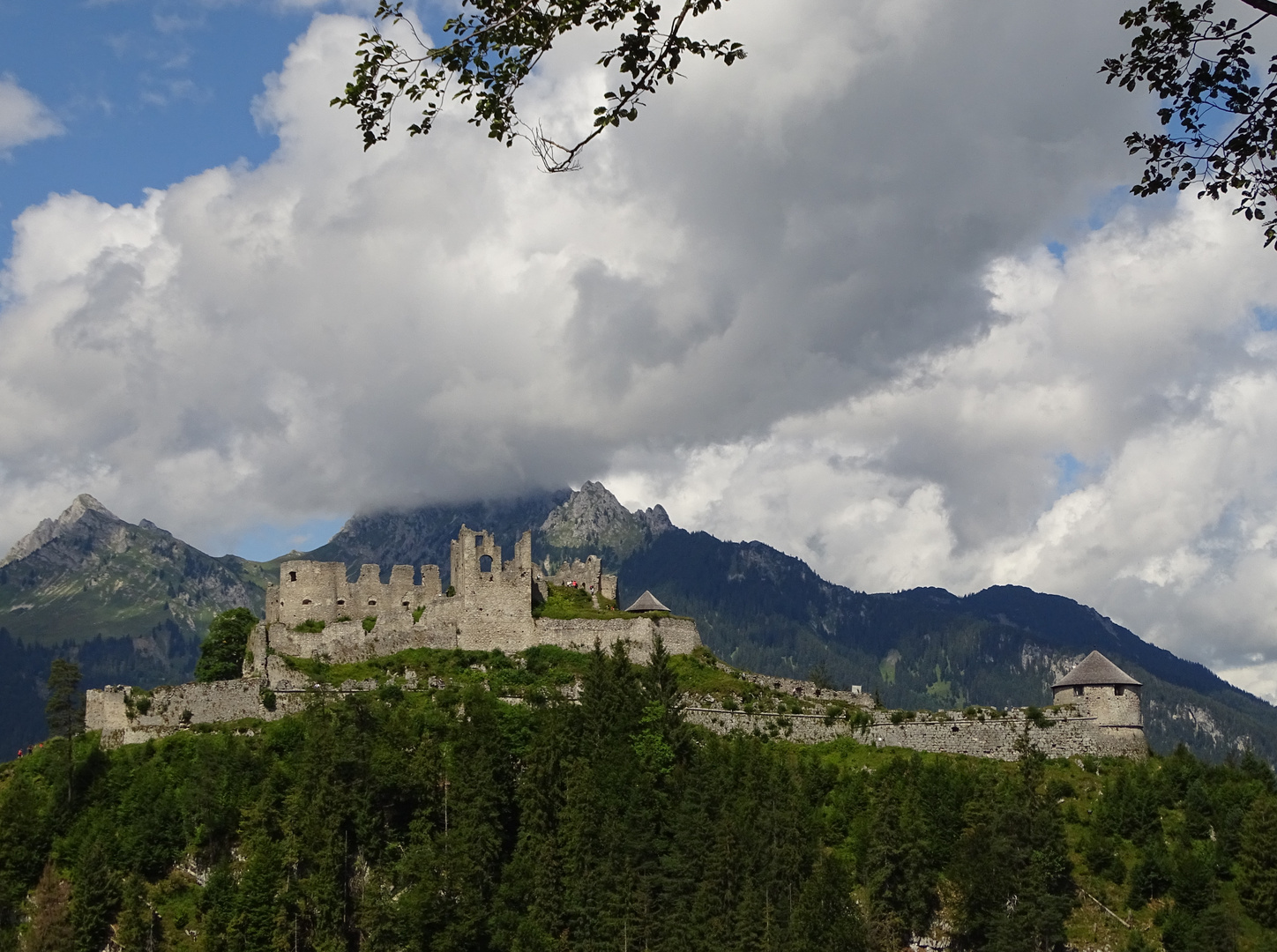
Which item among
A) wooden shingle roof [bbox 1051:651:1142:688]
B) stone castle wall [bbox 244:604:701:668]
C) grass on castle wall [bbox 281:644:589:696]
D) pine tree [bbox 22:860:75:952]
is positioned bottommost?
pine tree [bbox 22:860:75:952]

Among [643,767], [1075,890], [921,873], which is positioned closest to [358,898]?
[643,767]

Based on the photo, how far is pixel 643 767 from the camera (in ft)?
262

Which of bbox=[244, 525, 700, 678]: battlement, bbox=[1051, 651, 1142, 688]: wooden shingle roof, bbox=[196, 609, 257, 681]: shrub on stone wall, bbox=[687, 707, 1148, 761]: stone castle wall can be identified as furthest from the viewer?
bbox=[196, 609, 257, 681]: shrub on stone wall

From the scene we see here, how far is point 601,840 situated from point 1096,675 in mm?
32239

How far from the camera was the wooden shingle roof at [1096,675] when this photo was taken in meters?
84.4

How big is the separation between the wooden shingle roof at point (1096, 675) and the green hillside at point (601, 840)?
16.4 feet

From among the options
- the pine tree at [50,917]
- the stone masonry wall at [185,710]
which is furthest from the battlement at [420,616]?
the pine tree at [50,917]

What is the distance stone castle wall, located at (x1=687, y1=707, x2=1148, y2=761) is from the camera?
83.8 m

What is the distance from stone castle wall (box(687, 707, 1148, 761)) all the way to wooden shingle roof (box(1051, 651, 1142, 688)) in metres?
2.30

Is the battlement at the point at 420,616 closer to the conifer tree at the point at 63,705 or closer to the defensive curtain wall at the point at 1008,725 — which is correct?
the conifer tree at the point at 63,705

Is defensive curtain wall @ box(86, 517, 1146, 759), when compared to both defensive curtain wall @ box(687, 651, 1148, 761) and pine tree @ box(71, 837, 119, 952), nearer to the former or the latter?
defensive curtain wall @ box(687, 651, 1148, 761)

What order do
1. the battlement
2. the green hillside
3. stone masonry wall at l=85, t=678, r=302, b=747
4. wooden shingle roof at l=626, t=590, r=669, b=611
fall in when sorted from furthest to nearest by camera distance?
wooden shingle roof at l=626, t=590, r=669, b=611 → the battlement → stone masonry wall at l=85, t=678, r=302, b=747 → the green hillside

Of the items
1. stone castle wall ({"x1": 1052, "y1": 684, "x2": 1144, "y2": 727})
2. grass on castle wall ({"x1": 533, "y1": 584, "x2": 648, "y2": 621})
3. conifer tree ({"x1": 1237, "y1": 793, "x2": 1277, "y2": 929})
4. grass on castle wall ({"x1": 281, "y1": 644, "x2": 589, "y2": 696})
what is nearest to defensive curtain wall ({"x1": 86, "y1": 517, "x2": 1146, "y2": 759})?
stone castle wall ({"x1": 1052, "y1": 684, "x2": 1144, "y2": 727})

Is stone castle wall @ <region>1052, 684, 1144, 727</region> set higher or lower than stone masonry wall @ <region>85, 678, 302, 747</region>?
lower
